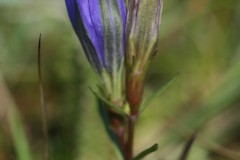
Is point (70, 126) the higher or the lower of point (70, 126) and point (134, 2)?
the lower

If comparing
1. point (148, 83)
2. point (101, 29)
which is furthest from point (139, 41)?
point (148, 83)

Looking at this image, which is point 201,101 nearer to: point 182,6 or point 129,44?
point 182,6

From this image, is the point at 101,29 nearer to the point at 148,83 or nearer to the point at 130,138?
the point at 130,138

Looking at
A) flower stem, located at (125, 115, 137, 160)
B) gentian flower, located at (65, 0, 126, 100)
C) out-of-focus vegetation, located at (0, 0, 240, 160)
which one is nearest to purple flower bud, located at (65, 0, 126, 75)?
gentian flower, located at (65, 0, 126, 100)

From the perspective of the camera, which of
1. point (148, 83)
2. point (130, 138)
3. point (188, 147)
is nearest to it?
point (130, 138)

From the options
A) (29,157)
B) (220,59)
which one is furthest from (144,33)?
(220,59)

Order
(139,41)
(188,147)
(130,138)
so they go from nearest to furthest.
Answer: (139,41) < (130,138) < (188,147)

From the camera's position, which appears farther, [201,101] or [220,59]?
[220,59]
